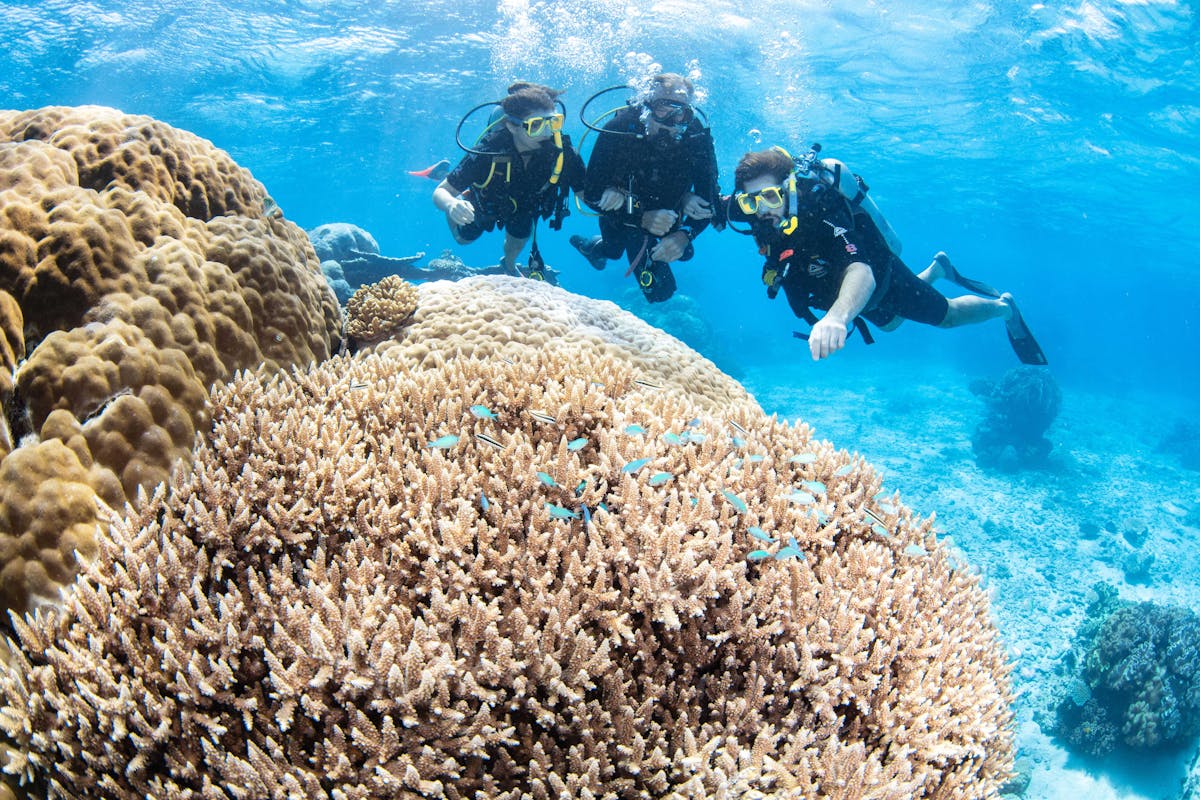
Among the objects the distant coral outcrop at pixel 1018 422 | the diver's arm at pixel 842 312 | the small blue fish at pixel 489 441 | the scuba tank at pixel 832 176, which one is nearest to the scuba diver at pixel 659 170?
the scuba tank at pixel 832 176

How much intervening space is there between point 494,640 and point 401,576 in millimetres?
621

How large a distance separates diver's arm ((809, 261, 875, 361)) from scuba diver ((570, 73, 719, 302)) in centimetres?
236

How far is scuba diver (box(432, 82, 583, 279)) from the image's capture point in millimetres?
7898

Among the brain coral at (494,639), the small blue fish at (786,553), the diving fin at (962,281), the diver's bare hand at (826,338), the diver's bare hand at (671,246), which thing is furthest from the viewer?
the diving fin at (962,281)

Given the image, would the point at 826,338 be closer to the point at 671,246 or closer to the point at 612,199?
the point at 671,246

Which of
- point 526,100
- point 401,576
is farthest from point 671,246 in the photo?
point 401,576

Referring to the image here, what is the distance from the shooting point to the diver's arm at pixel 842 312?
Answer: 5.22m

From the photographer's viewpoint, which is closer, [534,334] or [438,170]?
[534,334]

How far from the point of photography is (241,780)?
1.96 metres

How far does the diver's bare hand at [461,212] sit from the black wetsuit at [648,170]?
5.90 feet

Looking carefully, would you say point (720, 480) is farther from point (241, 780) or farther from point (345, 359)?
point (345, 359)

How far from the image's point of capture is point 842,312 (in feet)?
19.0

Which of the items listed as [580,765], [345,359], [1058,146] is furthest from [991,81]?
[580,765]

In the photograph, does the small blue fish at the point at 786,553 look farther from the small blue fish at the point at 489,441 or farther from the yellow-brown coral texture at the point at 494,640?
the small blue fish at the point at 489,441
